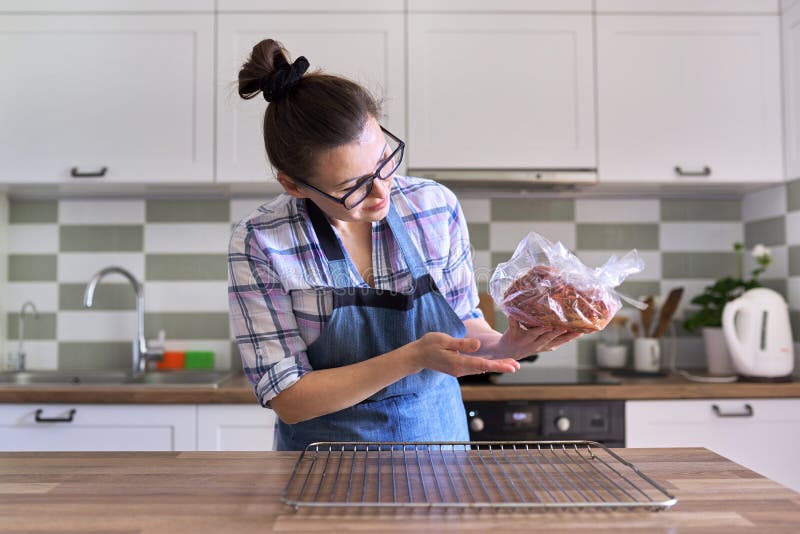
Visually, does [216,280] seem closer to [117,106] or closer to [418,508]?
[117,106]

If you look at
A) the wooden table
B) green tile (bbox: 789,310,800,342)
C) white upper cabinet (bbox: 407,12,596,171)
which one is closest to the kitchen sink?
white upper cabinet (bbox: 407,12,596,171)

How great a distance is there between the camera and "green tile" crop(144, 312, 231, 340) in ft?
9.07

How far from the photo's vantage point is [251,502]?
3.03ft

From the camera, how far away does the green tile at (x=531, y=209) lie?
279 cm

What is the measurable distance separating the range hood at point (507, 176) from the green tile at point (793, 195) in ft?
2.26

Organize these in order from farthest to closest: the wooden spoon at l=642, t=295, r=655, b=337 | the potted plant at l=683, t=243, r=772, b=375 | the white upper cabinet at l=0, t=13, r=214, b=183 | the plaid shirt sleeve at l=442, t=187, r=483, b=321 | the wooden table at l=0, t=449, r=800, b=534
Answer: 1. the wooden spoon at l=642, t=295, r=655, b=337
2. the potted plant at l=683, t=243, r=772, b=375
3. the white upper cabinet at l=0, t=13, r=214, b=183
4. the plaid shirt sleeve at l=442, t=187, r=483, b=321
5. the wooden table at l=0, t=449, r=800, b=534

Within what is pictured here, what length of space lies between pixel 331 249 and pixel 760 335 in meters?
1.63

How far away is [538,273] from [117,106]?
5.90 ft

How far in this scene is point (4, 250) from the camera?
2.76 m

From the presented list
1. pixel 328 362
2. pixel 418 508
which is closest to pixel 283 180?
pixel 328 362

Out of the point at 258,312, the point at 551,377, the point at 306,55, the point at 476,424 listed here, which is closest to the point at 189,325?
the point at 306,55

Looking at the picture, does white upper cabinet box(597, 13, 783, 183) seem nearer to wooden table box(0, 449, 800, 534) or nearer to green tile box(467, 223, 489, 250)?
green tile box(467, 223, 489, 250)

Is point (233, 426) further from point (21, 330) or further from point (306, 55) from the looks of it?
point (306, 55)

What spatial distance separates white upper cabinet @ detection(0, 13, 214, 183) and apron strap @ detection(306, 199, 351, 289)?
1.13m
